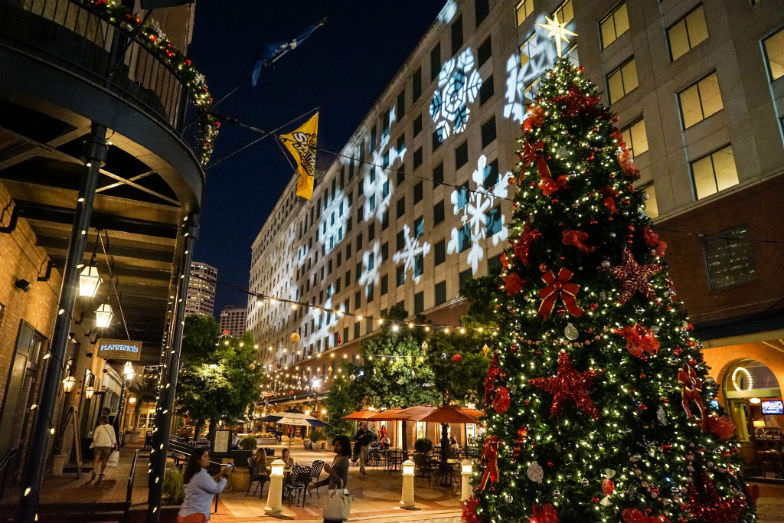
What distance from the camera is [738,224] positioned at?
15359mm

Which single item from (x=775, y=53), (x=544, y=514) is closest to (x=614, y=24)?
(x=775, y=53)

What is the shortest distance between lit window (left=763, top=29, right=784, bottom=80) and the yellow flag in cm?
1388

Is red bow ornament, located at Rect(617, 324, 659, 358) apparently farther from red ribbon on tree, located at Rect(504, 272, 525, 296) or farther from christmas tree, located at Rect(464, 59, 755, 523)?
red ribbon on tree, located at Rect(504, 272, 525, 296)

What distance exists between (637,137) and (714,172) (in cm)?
353

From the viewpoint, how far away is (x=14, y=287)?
1023 centimetres

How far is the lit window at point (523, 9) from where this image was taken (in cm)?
2644

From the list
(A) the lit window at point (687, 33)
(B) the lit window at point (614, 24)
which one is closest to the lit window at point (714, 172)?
(A) the lit window at point (687, 33)

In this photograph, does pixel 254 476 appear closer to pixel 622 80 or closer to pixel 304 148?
pixel 304 148

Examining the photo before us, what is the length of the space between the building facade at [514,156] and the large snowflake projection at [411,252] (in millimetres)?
153

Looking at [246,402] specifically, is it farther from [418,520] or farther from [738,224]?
[738,224]

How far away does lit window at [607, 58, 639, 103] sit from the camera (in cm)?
1981

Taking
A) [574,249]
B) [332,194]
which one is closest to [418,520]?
[574,249]

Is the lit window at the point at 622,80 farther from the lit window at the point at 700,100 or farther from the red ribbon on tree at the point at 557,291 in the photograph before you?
the red ribbon on tree at the point at 557,291

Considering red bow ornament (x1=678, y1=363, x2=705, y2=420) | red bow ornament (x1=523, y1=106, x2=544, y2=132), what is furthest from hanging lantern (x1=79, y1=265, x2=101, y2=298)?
red bow ornament (x1=678, y1=363, x2=705, y2=420)
